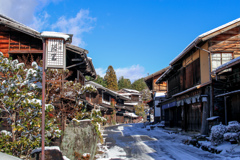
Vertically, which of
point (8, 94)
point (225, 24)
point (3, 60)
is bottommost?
point (8, 94)

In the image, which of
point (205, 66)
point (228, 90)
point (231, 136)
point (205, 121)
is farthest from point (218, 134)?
point (205, 66)

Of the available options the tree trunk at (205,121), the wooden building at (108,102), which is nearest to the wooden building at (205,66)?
the tree trunk at (205,121)

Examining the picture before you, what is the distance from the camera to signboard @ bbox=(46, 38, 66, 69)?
25.0 feet

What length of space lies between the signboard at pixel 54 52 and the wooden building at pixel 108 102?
26819 millimetres

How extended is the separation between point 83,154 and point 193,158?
15.4 feet

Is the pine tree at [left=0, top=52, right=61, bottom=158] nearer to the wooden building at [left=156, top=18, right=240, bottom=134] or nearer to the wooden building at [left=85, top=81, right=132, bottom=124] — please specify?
the wooden building at [left=156, top=18, right=240, bottom=134]

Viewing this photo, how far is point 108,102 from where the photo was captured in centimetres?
4997

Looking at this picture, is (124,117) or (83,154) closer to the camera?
(83,154)

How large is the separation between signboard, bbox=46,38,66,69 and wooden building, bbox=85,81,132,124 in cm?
2682

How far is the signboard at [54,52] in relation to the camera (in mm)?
7625

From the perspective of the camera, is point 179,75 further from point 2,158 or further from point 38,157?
point 2,158

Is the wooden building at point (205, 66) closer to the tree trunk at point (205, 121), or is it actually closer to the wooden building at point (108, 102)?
the tree trunk at point (205, 121)

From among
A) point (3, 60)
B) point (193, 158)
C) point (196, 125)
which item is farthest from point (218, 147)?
point (3, 60)

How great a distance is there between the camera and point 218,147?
11695mm
